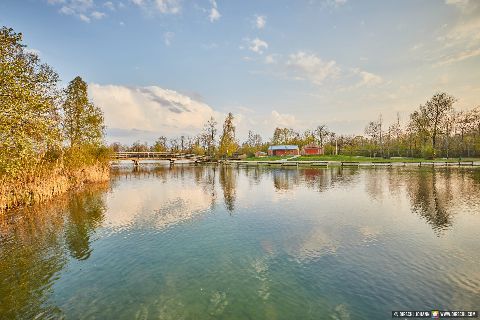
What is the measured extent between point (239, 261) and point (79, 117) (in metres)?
40.9

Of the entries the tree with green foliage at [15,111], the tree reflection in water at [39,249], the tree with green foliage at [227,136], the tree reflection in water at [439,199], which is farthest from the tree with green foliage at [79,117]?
the tree with green foliage at [227,136]

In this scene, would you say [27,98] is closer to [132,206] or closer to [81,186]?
[132,206]

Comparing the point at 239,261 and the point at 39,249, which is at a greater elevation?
the point at 39,249

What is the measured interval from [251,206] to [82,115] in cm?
3375

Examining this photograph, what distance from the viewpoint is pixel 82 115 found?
43.8 metres

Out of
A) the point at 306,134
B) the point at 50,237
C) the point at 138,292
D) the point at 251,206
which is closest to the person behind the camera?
the point at 138,292

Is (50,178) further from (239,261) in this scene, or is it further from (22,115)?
(239,261)

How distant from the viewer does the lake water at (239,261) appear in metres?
10.1

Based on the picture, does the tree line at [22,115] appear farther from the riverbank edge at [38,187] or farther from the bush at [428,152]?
the bush at [428,152]

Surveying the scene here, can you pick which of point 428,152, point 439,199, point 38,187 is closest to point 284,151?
point 428,152

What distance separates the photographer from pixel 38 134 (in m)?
20.2

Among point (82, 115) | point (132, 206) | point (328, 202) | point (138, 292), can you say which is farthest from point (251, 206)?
point (82, 115)

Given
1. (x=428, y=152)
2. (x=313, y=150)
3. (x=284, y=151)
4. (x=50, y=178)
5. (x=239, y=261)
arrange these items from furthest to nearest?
(x=284, y=151) < (x=313, y=150) < (x=428, y=152) < (x=50, y=178) < (x=239, y=261)

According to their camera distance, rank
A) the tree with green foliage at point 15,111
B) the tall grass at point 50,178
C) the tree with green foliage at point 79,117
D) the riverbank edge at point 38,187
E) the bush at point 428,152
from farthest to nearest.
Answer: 1. the bush at point 428,152
2. the tree with green foliage at point 79,117
3. the tall grass at point 50,178
4. the riverbank edge at point 38,187
5. the tree with green foliage at point 15,111
